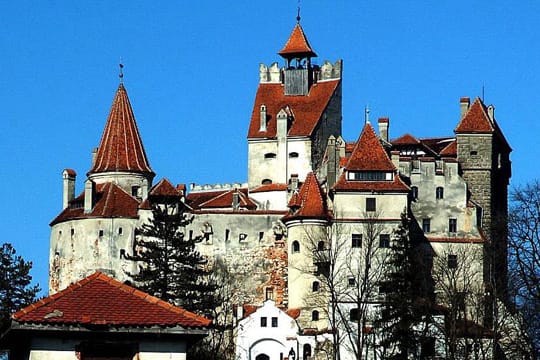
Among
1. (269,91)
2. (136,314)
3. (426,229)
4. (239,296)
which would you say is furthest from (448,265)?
(136,314)

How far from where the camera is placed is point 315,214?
8981 cm

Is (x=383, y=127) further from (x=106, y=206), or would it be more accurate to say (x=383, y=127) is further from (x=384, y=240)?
(x=106, y=206)

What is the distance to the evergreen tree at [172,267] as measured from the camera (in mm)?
80062

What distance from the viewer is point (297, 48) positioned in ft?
358

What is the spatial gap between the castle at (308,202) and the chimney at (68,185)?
0.31ft

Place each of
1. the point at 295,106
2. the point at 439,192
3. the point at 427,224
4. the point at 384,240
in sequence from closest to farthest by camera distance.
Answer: the point at 384,240, the point at 427,224, the point at 439,192, the point at 295,106

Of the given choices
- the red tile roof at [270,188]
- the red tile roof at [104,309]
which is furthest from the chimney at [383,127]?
the red tile roof at [104,309]

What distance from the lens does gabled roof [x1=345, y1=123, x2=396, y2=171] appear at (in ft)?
293

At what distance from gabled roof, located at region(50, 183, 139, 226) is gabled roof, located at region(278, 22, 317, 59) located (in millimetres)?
17569

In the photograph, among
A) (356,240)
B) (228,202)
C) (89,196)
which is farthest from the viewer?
(228,202)

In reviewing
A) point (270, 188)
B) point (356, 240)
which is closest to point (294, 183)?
point (270, 188)

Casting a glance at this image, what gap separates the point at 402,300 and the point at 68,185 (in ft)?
109

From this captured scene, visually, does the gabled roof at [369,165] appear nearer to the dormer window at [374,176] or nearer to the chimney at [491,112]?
the dormer window at [374,176]

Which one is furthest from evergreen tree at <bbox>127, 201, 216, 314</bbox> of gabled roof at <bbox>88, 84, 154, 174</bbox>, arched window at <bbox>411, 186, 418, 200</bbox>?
arched window at <bbox>411, 186, 418, 200</bbox>
